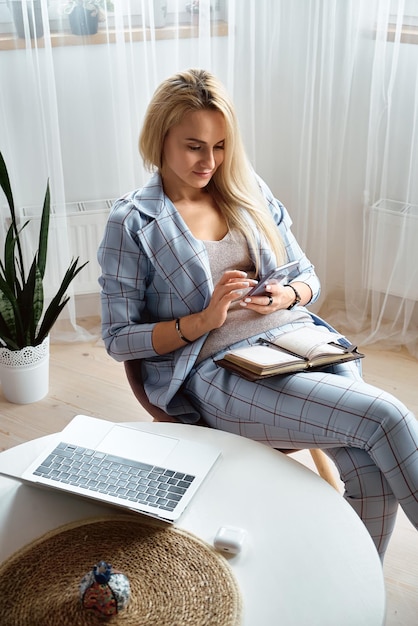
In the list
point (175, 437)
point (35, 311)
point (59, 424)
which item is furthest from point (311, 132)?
point (175, 437)

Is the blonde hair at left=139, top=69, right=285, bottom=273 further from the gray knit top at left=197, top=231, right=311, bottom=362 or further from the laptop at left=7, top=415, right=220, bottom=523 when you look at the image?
the laptop at left=7, top=415, right=220, bottom=523

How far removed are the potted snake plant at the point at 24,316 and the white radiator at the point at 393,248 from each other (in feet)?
3.35

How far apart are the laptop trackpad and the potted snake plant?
0.87 m

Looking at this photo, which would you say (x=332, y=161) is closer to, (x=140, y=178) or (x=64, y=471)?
(x=140, y=178)

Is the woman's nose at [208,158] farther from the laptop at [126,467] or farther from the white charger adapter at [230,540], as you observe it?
the white charger adapter at [230,540]

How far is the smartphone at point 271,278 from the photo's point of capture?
1.93 meters

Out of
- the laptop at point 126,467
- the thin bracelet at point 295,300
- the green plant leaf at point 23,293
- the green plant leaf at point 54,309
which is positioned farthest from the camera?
the green plant leaf at point 54,309

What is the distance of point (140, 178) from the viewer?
2.94m

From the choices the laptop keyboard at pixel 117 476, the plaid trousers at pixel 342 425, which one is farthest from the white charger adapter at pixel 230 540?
the plaid trousers at pixel 342 425

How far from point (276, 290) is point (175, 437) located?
47 cm

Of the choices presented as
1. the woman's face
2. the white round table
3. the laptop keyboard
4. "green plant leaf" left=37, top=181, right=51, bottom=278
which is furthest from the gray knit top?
"green plant leaf" left=37, top=181, right=51, bottom=278

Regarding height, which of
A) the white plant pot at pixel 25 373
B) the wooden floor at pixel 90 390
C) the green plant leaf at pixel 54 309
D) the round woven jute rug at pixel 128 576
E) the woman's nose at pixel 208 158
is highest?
the woman's nose at pixel 208 158

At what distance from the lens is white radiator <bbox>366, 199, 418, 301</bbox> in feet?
9.27

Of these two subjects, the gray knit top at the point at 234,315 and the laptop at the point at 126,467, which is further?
the gray knit top at the point at 234,315
